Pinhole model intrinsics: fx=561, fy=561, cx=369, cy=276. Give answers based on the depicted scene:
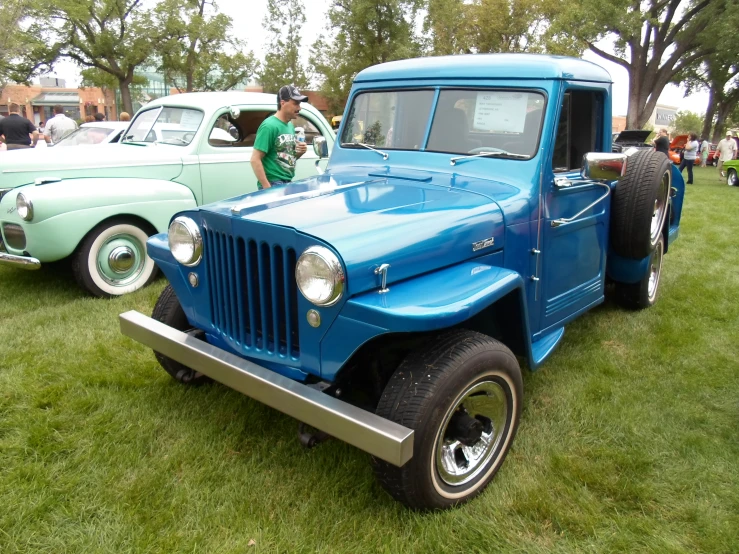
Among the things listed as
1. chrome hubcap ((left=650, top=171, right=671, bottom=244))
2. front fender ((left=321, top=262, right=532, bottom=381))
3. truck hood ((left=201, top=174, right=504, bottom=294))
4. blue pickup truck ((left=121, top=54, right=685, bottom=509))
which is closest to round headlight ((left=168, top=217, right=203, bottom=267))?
blue pickup truck ((left=121, top=54, right=685, bottom=509))

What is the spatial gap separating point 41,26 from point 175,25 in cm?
487

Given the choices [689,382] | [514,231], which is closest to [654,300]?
[689,382]

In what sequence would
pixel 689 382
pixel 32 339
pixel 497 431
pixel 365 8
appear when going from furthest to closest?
pixel 365 8 → pixel 32 339 → pixel 689 382 → pixel 497 431

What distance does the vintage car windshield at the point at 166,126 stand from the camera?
5504mm

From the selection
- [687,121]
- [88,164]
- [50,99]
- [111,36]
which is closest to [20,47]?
[111,36]

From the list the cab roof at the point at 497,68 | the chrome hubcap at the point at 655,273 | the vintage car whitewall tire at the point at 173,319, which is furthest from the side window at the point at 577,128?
the vintage car whitewall tire at the point at 173,319

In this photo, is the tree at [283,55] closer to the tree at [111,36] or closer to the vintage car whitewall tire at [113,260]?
the tree at [111,36]

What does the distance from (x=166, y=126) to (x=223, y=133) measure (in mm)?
606

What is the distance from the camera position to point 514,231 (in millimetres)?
2684

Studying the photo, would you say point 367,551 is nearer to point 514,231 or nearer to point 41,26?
point 514,231

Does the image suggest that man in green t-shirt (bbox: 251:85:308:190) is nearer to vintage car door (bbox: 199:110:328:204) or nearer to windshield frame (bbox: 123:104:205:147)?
vintage car door (bbox: 199:110:328:204)

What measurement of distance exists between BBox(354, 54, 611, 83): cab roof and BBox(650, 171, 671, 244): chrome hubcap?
0.87 metres

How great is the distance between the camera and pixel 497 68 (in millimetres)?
3006

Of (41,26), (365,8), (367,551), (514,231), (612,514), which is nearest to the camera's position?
(367,551)
